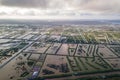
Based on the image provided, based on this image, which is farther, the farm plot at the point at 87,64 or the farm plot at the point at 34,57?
the farm plot at the point at 34,57

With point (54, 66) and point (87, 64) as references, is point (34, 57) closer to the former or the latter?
point (54, 66)

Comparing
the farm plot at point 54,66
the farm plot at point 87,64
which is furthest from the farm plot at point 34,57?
the farm plot at point 87,64

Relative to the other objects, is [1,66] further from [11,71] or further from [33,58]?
[33,58]

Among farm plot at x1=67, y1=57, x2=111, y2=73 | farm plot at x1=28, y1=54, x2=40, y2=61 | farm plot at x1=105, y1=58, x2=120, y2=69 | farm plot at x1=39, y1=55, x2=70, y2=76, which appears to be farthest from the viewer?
farm plot at x1=28, y1=54, x2=40, y2=61

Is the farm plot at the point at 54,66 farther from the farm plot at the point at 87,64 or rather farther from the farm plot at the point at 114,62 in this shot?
the farm plot at the point at 114,62

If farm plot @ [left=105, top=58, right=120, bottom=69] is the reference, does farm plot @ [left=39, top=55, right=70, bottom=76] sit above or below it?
above

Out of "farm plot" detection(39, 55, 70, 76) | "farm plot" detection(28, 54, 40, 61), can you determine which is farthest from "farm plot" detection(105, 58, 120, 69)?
"farm plot" detection(28, 54, 40, 61)

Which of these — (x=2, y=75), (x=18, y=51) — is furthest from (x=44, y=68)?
(x=18, y=51)

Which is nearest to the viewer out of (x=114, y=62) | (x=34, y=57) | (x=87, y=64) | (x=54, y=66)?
(x=54, y=66)

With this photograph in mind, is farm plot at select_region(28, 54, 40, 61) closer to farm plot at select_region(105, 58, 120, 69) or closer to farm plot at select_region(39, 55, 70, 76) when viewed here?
farm plot at select_region(39, 55, 70, 76)

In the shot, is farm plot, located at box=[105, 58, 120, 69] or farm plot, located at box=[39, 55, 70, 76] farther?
farm plot, located at box=[105, 58, 120, 69]

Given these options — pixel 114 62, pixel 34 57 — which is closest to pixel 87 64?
pixel 114 62
